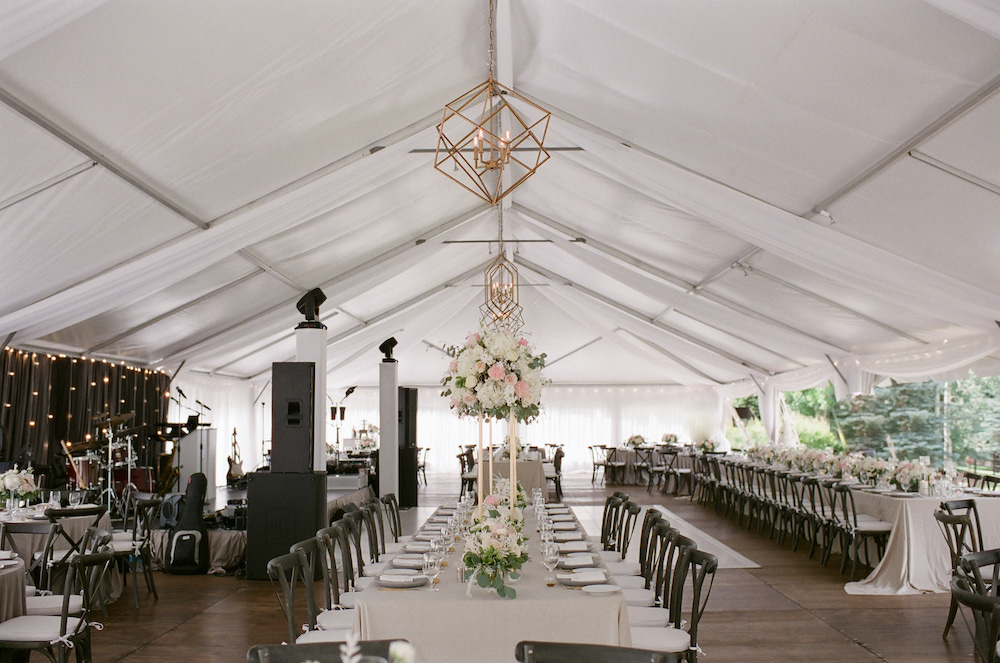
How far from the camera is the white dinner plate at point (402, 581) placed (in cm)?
378

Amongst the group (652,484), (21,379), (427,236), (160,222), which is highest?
(427,236)

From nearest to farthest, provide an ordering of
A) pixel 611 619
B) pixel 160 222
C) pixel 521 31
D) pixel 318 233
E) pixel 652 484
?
pixel 611 619 < pixel 521 31 < pixel 160 222 < pixel 318 233 < pixel 652 484

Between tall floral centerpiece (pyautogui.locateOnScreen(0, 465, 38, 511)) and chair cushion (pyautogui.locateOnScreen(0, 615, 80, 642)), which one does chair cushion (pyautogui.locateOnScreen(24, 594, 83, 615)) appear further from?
tall floral centerpiece (pyautogui.locateOnScreen(0, 465, 38, 511))

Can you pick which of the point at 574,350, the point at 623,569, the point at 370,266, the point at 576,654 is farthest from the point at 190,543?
the point at 574,350

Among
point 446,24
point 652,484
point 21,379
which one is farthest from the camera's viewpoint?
point 652,484

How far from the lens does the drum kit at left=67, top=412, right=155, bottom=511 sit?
8508mm

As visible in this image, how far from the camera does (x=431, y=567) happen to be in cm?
400

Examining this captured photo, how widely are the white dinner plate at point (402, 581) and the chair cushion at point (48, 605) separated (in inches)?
82.6

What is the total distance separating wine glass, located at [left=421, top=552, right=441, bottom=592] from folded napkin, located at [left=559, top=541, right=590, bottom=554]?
3.06 ft

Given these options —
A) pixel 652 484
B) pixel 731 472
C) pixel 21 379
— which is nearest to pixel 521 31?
pixel 21 379

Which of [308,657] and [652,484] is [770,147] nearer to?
[308,657]

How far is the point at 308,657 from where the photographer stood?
2352mm

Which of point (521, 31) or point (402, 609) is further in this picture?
point (521, 31)

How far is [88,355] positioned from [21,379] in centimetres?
133
